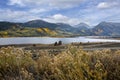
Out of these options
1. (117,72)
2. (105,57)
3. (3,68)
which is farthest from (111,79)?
(3,68)

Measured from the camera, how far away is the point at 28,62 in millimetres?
11469

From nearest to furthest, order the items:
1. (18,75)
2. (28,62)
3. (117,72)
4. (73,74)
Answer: (73,74), (117,72), (18,75), (28,62)

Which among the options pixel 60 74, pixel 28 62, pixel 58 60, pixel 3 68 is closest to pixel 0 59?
pixel 3 68

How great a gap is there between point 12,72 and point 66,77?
2827mm

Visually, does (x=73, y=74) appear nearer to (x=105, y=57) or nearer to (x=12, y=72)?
(x=105, y=57)

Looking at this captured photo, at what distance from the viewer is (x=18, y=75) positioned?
1073 centimetres

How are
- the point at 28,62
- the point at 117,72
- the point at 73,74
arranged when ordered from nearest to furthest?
the point at 73,74
the point at 117,72
the point at 28,62

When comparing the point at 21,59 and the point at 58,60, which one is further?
the point at 21,59

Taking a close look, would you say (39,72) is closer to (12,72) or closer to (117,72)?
(12,72)

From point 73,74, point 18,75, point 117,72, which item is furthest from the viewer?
point 18,75

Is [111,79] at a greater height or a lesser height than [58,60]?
lesser

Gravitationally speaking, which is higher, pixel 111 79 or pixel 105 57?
pixel 105 57

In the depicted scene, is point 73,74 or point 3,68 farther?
point 3,68

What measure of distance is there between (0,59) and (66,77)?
346cm
